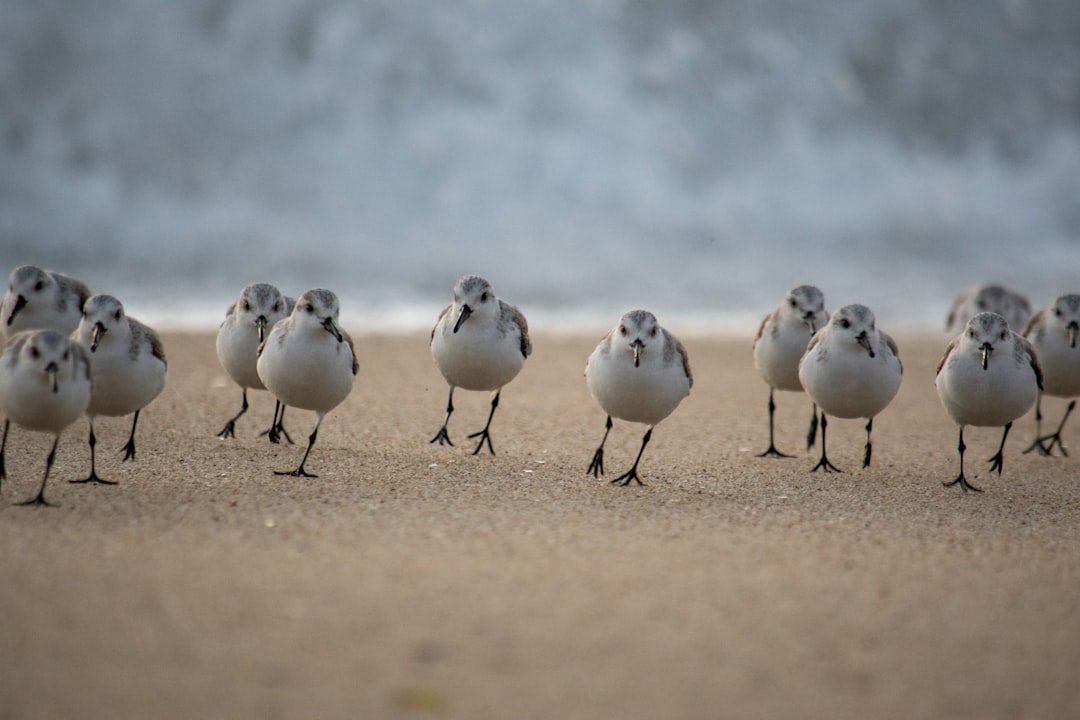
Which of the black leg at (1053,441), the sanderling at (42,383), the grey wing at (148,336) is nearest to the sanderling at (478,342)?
the grey wing at (148,336)

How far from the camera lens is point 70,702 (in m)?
3.28

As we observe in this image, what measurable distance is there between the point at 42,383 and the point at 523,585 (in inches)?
98.4

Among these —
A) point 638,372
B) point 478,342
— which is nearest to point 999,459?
point 638,372

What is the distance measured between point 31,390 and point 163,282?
370 inches

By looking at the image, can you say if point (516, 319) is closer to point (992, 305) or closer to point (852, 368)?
point (852, 368)

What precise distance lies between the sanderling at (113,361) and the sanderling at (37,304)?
4.14 ft

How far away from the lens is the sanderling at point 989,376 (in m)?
6.46

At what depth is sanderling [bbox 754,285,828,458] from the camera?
7.55m

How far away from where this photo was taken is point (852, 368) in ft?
21.9

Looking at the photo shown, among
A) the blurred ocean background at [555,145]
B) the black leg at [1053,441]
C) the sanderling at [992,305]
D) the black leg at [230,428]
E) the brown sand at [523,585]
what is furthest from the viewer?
the blurred ocean background at [555,145]

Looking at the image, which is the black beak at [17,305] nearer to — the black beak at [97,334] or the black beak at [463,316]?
the black beak at [97,334]

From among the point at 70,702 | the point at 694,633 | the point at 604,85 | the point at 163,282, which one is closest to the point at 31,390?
the point at 70,702

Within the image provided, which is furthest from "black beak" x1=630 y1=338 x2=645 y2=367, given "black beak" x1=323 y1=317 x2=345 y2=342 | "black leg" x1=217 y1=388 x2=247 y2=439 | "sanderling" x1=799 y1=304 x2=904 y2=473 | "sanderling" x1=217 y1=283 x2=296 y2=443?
"black leg" x1=217 y1=388 x2=247 y2=439

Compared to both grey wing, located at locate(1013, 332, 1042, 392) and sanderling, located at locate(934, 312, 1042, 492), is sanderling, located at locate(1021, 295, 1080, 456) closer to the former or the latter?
grey wing, located at locate(1013, 332, 1042, 392)
